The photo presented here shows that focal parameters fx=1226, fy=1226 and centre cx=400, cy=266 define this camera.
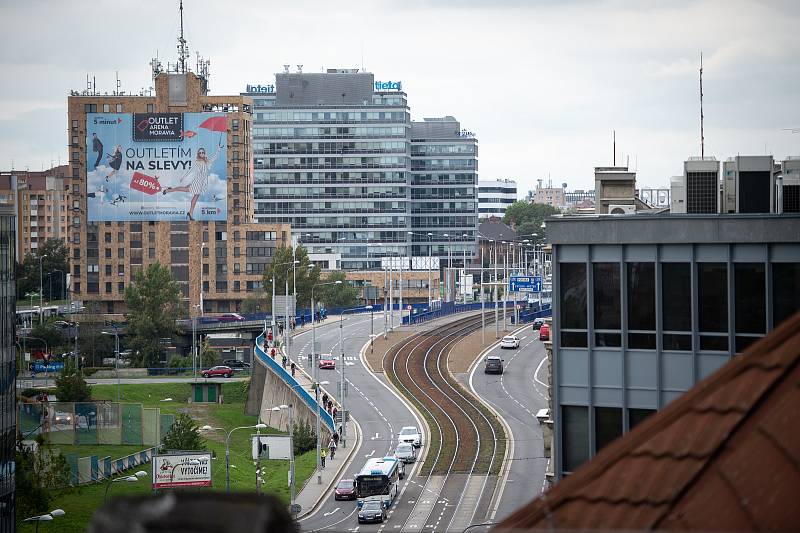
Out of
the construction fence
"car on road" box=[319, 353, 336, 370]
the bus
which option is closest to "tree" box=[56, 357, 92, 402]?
the construction fence

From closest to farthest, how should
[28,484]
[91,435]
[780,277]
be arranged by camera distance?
[780,277] → [28,484] → [91,435]

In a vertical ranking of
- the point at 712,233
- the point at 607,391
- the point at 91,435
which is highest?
the point at 712,233

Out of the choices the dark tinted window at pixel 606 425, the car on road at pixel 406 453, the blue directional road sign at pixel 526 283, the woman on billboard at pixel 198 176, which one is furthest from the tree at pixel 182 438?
the woman on billboard at pixel 198 176

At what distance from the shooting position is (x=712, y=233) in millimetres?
26734

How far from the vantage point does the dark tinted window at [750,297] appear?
26625 mm

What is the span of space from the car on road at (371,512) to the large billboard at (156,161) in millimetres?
108639

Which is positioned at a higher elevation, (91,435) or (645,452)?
(645,452)

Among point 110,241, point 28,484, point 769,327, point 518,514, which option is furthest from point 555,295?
point 110,241

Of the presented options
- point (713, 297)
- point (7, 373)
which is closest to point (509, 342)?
point (7, 373)

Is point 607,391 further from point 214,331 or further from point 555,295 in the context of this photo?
point 214,331

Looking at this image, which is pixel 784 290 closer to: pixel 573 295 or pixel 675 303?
pixel 675 303

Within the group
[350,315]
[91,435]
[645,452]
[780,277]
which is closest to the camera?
[645,452]

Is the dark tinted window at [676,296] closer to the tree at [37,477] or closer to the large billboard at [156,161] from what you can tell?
the tree at [37,477]

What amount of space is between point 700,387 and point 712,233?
2030cm
